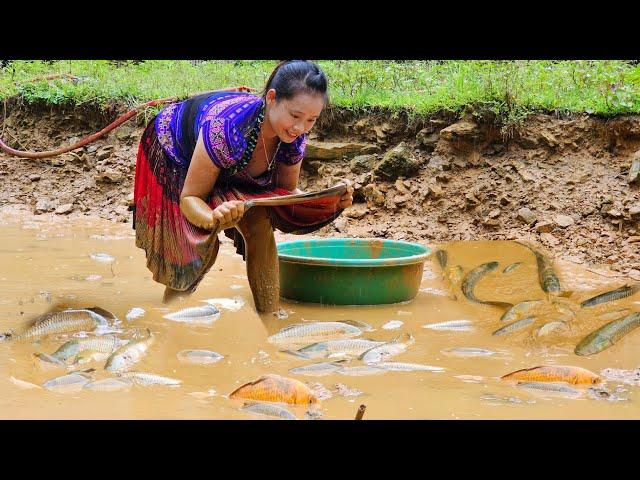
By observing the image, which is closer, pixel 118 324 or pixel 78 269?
pixel 118 324

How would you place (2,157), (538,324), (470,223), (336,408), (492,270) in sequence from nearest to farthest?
(336,408)
(538,324)
(492,270)
(470,223)
(2,157)

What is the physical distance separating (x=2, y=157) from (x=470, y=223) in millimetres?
5743

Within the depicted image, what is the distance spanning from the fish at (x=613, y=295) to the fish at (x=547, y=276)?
0.99 feet

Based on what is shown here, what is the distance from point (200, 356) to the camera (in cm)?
382

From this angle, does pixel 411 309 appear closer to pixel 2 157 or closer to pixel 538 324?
pixel 538 324

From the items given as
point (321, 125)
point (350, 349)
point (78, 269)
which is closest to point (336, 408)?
point (350, 349)

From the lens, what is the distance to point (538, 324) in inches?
171

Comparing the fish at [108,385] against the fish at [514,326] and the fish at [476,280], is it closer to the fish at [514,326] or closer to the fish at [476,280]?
the fish at [514,326]

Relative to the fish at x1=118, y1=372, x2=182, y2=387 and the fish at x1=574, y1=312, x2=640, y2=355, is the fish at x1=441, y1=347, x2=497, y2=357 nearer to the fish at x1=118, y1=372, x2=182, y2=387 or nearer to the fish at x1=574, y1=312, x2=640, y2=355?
the fish at x1=574, y1=312, x2=640, y2=355

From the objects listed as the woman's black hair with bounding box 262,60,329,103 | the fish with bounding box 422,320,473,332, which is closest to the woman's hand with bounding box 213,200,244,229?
the woman's black hair with bounding box 262,60,329,103

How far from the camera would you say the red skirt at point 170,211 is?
438cm

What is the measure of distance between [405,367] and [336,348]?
413 mm

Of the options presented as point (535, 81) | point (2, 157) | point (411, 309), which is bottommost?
point (411, 309)

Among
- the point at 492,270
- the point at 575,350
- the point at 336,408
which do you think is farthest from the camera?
the point at 492,270
